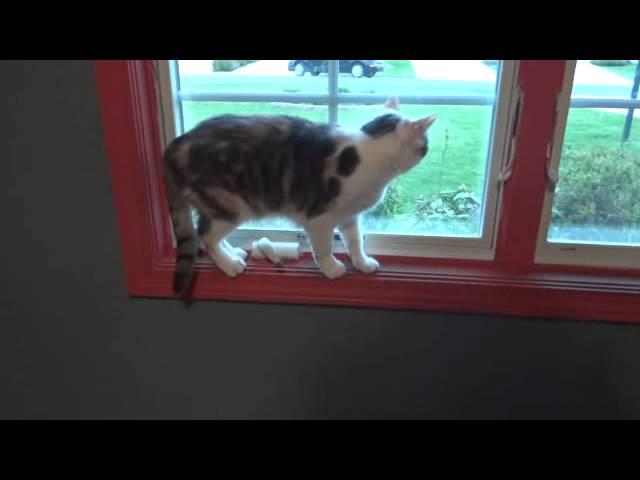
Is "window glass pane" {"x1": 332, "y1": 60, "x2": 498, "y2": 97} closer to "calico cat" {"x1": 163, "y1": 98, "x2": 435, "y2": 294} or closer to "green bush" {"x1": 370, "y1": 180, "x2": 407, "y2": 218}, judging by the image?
"calico cat" {"x1": 163, "y1": 98, "x2": 435, "y2": 294}

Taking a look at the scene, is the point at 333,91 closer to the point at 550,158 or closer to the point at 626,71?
the point at 550,158

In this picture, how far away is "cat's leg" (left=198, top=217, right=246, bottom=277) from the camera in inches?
44.6

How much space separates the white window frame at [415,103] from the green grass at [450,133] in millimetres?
18

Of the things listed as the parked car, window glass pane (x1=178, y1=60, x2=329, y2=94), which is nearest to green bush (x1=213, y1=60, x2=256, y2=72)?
window glass pane (x1=178, y1=60, x2=329, y2=94)

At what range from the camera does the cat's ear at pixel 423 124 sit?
99 centimetres

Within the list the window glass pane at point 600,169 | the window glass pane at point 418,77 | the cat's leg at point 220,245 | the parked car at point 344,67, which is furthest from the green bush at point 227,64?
the window glass pane at point 600,169

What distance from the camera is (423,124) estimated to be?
3.27ft

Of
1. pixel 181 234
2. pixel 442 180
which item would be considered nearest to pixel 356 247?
pixel 442 180

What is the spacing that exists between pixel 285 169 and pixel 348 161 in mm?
134
